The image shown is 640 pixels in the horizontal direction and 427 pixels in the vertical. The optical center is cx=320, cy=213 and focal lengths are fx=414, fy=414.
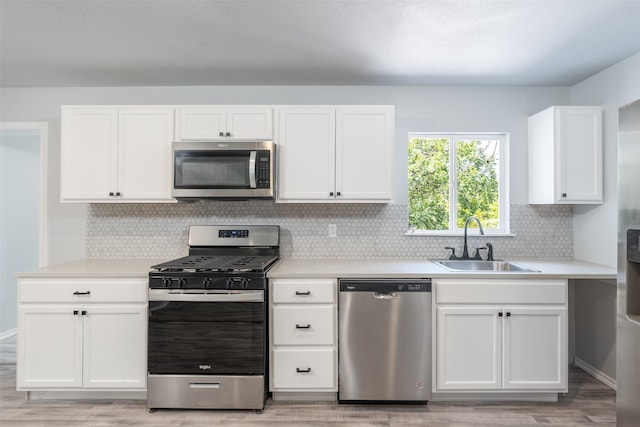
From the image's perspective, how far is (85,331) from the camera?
8.74ft

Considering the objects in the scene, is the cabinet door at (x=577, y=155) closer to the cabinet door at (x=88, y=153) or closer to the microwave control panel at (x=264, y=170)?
the microwave control panel at (x=264, y=170)

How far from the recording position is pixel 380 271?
2.70 metres

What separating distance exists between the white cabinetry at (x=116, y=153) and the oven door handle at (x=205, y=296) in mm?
789

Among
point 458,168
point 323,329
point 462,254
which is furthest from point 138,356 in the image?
point 458,168

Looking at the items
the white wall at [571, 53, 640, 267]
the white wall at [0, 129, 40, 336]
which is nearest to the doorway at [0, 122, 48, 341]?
the white wall at [0, 129, 40, 336]

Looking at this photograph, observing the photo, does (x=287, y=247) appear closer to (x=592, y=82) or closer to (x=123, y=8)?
(x=123, y=8)

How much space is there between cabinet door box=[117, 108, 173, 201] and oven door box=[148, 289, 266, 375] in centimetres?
85

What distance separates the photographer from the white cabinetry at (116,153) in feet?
9.98

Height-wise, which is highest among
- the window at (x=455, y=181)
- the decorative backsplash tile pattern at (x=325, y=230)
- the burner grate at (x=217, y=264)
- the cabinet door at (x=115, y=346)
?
the window at (x=455, y=181)

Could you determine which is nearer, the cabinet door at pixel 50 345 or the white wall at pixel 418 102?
the cabinet door at pixel 50 345

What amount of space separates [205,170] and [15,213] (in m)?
2.80

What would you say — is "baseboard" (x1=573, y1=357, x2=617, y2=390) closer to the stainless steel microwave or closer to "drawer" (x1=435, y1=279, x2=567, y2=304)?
"drawer" (x1=435, y1=279, x2=567, y2=304)

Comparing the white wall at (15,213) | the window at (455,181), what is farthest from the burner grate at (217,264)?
the white wall at (15,213)

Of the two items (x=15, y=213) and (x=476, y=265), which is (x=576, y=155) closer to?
(x=476, y=265)
